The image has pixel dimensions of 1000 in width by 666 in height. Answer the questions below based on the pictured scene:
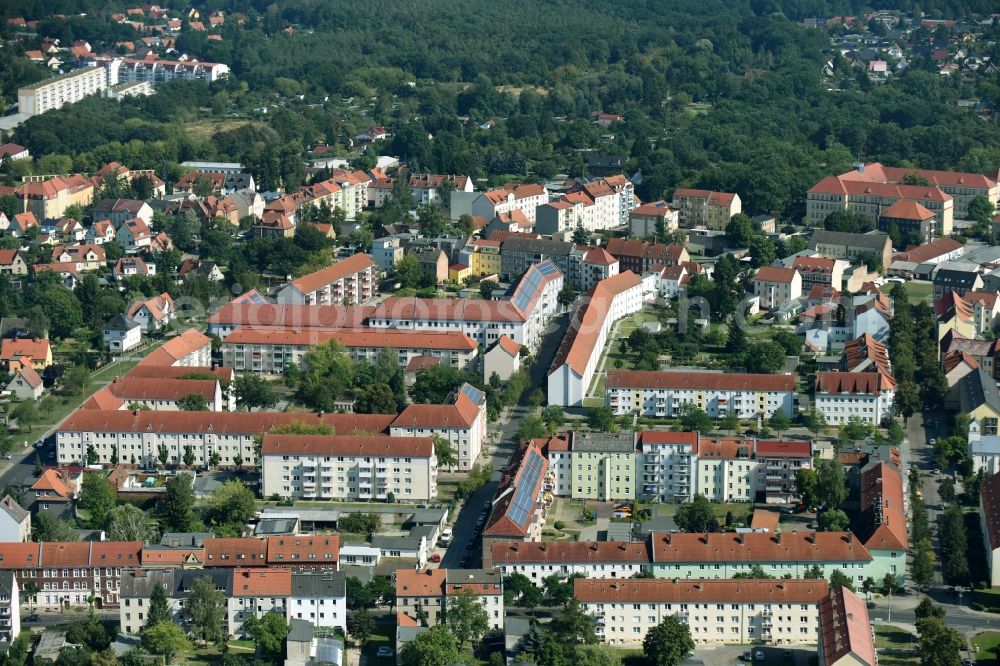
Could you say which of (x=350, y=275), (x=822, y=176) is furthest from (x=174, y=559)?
(x=822, y=176)

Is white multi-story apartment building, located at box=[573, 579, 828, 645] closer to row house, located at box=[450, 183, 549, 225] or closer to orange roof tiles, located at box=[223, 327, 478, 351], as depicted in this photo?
orange roof tiles, located at box=[223, 327, 478, 351]

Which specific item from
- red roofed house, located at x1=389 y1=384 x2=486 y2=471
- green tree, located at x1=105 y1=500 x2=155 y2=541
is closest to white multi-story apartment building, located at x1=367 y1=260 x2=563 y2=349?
red roofed house, located at x1=389 y1=384 x2=486 y2=471

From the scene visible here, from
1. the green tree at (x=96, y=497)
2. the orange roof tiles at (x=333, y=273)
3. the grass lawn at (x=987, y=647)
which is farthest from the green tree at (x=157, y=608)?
the orange roof tiles at (x=333, y=273)

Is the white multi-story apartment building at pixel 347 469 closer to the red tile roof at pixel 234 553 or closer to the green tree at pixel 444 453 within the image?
the green tree at pixel 444 453

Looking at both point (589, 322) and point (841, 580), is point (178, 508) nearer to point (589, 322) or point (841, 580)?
point (841, 580)

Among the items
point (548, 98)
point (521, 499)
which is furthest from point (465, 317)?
point (548, 98)

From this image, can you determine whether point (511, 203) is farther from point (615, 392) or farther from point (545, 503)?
point (545, 503)
